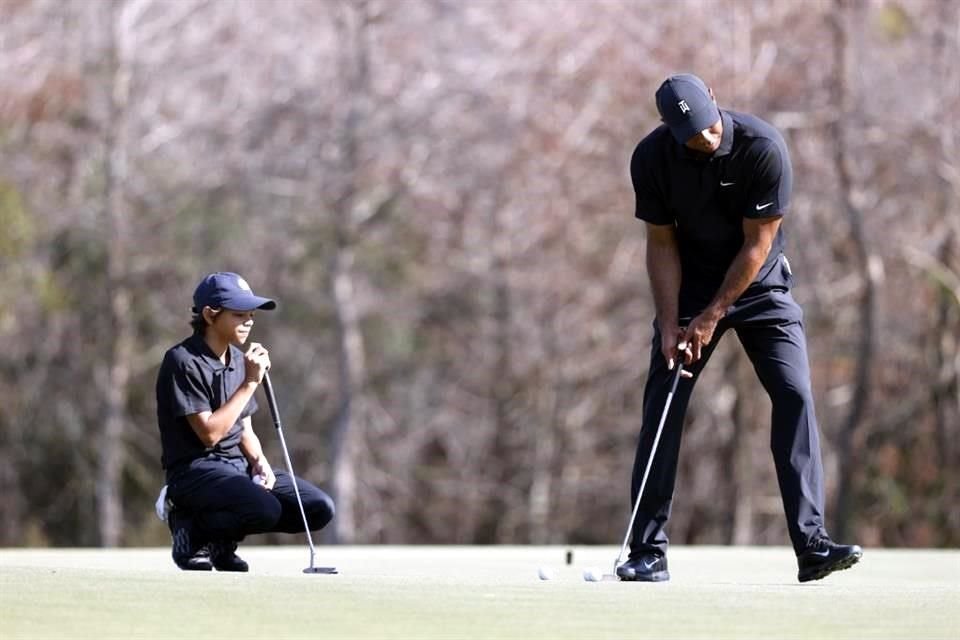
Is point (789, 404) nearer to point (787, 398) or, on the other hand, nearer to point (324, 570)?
point (787, 398)

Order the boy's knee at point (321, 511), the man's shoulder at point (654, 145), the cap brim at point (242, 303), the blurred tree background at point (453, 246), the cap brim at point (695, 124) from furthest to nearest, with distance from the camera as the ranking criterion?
the blurred tree background at point (453, 246)
the boy's knee at point (321, 511)
the cap brim at point (242, 303)
the man's shoulder at point (654, 145)
the cap brim at point (695, 124)

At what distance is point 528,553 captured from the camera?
41.0 feet

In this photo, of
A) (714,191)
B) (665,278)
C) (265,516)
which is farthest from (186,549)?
(714,191)

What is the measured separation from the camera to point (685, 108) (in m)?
7.32

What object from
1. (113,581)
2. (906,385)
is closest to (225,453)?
(113,581)

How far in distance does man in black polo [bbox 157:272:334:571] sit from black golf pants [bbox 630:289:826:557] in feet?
5.03

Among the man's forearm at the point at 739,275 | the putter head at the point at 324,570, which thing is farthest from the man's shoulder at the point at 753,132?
the putter head at the point at 324,570

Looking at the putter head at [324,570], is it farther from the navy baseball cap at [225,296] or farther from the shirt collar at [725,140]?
the shirt collar at [725,140]

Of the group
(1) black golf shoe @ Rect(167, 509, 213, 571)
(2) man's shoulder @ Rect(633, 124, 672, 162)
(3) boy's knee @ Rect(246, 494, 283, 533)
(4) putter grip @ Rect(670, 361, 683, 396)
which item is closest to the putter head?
(3) boy's knee @ Rect(246, 494, 283, 533)

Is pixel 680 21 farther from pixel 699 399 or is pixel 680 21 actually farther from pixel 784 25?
pixel 699 399

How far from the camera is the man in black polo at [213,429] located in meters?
8.08

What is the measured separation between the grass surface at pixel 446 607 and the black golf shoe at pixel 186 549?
343 mm

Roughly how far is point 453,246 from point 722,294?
23.0 meters

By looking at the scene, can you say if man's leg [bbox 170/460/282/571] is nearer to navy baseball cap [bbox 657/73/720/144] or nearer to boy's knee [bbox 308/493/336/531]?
boy's knee [bbox 308/493/336/531]
